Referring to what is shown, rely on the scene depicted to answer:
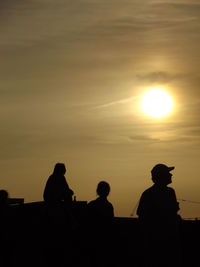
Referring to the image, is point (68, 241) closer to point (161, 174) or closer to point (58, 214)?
point (58, 214)

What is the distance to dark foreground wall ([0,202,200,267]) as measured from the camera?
13.4m

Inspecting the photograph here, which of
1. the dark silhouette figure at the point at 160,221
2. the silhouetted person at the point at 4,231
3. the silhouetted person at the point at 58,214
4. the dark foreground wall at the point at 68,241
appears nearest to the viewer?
the dark silhouette figure at the point at 160,221

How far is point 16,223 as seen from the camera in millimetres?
15852

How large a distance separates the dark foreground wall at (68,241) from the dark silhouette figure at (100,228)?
2cm

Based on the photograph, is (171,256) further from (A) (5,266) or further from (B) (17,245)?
(B) (17,245)

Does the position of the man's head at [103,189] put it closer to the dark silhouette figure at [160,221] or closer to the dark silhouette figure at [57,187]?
Answer: the dark silhouette figure at [57,187]

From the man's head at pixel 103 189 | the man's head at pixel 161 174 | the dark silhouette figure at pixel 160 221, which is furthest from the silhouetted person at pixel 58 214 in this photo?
the man's head at pixel 161 174

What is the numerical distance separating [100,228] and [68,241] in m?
1.70

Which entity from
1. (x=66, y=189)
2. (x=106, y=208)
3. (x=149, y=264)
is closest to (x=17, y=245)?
(x=66, y=189)

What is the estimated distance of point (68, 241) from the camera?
14906 mm

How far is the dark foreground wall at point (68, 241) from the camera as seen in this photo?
13394 mm

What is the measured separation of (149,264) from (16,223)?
212 inches

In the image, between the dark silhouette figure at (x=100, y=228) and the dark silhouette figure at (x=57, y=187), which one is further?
the dark silhouette figure at (x=57, y=187)

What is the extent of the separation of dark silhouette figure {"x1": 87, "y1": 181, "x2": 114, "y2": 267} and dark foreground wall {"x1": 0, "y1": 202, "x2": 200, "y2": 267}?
0.02 metres
